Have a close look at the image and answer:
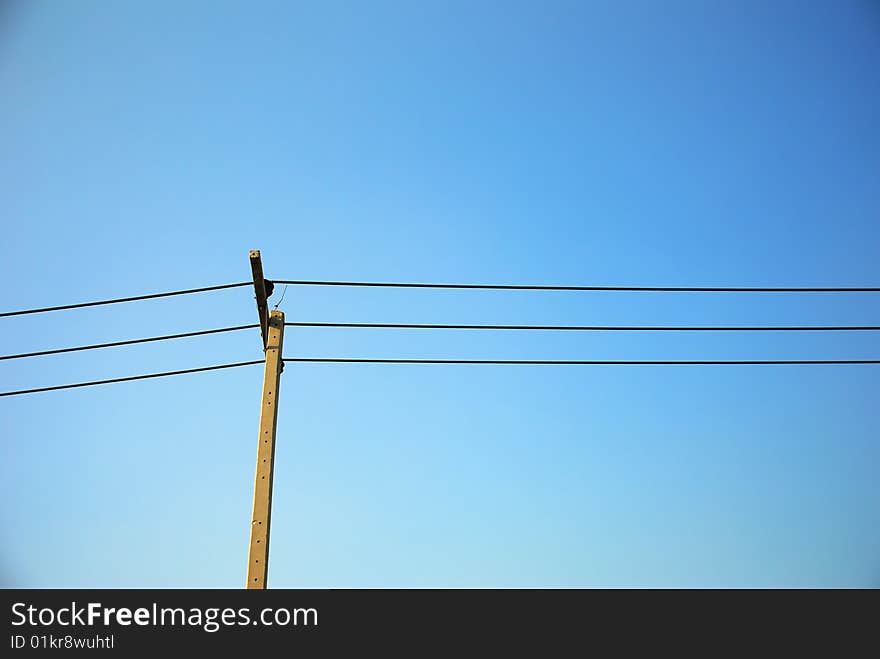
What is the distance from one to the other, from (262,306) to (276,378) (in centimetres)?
105

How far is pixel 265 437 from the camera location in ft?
22.2

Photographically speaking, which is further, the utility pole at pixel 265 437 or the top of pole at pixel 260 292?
the top of pole at pixel 260 292

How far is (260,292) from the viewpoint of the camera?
25.2 ft

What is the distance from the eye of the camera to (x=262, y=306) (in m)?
7.74

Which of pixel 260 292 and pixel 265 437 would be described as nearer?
pixel 265 437

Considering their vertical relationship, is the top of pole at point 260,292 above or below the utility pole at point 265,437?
above

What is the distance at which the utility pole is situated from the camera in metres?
6.12

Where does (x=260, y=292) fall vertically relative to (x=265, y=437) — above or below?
above

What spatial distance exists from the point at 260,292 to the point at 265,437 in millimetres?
1851

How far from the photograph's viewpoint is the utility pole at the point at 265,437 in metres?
6.12

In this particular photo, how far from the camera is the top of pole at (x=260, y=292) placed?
7.54m

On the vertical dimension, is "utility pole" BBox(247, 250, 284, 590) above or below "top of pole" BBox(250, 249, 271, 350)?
below
